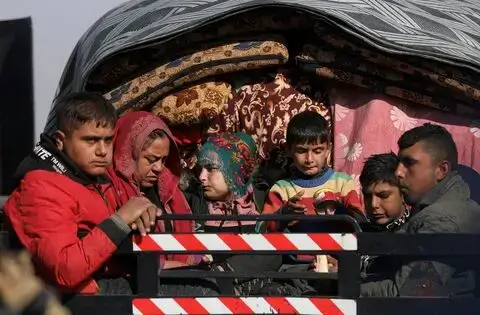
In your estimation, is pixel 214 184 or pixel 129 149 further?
pixel 214 184

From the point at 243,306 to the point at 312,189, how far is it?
1.06 metres

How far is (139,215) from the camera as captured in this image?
3.55 meters

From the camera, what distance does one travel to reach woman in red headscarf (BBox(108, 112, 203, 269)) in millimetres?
4098

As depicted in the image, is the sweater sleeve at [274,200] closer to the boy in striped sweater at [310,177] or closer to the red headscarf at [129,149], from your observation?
the boy in striped sweater at [310,177]

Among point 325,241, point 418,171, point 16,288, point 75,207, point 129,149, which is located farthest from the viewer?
point 129,149

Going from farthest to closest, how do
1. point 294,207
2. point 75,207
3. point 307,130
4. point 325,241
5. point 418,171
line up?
1. point 307,130
2. point 294,207
3. point 418,171
4. point 75,207
5. point 325,241

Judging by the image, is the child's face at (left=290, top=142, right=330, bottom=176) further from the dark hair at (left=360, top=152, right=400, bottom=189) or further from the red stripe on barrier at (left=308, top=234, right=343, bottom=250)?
the red stripe on barrier at (left=308, top=234, right=343, bottom=250)

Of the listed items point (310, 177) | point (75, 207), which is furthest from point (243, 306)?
point (310, 177)

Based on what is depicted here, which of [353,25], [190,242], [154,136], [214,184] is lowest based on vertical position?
[190,242]

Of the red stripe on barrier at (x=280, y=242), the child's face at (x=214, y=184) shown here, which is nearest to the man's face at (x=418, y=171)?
the red stripe on barrier at (x=280, y=242)

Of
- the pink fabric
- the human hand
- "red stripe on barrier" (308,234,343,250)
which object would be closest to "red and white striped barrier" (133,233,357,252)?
"red stripe on barrier" (308,234,343,250)

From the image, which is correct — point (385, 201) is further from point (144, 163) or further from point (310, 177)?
point (144, 163)

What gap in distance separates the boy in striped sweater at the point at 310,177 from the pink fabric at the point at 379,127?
0.73ft

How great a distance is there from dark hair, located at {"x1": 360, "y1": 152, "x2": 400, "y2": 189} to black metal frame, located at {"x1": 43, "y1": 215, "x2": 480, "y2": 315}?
27.8 inches
